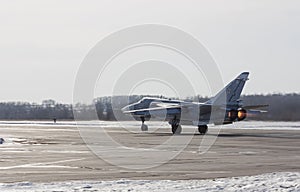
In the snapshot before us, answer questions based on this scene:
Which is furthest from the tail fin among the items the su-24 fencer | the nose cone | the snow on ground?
the snow on ground

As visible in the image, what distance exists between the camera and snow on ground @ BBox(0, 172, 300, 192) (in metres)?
14.8

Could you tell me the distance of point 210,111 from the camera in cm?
4856

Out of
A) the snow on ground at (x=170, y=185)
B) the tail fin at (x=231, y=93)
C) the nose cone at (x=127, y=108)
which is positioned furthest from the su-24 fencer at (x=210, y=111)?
the snow on ground at (x=170, y=185)

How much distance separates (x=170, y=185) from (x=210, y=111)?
33.3m

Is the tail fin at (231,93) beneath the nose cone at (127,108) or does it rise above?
above

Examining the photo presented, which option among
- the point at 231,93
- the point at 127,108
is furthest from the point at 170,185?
the point at 127,108

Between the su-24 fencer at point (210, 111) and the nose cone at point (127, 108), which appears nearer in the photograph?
the su-24 fencer at point (210, 111)

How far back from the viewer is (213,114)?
48.4 meters

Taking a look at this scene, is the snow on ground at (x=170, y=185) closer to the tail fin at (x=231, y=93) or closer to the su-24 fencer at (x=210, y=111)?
the su-24 fencer at (x=210, y=111)

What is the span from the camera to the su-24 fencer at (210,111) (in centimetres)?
4794

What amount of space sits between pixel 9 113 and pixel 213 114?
461ft

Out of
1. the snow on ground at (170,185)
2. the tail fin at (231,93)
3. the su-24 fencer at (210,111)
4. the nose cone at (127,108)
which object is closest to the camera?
the snow on ground at (170,185)

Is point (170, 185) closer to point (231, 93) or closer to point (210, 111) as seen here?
point (210, 111)

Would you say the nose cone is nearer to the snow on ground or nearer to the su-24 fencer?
the su-24 fencer
